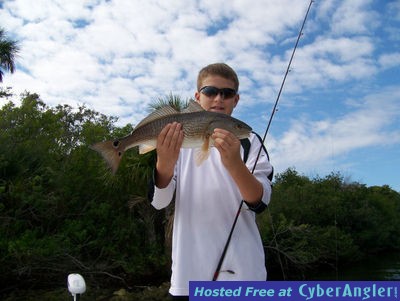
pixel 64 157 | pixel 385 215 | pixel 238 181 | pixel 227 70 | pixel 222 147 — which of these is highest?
pixel 385 215

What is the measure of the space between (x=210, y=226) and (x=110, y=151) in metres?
0.87

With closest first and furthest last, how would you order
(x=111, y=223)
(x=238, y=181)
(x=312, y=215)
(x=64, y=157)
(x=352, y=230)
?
1. (x=238, y=181)
2. (x=111, y=223)
3. (x=64, y=157)
4. (x=312, y=215)
5. (x=352, y=230)

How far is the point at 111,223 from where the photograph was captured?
1594 centimetres

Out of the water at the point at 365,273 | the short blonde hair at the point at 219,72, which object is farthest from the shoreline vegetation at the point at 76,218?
the short blonde hair at the point at 219,72

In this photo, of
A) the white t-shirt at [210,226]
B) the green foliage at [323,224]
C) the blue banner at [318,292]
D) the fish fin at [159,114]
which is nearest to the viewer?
the blue banner at [318,292]

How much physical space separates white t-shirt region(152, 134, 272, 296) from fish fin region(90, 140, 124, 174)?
1.16 ft

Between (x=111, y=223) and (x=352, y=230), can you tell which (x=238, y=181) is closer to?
(x=111, y=223)

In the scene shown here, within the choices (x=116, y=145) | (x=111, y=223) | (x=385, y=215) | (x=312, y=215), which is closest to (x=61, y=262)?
(x=111, y=223)

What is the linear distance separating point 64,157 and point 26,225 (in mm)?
4222

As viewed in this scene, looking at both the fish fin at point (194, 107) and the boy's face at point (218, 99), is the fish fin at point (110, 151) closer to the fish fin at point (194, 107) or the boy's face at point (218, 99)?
the fish fin at point (194, 107)

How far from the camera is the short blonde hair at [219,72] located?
113 inches

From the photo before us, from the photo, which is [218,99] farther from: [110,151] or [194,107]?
[110,151]

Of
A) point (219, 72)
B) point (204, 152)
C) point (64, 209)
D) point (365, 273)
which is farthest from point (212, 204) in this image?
point (365, 273)

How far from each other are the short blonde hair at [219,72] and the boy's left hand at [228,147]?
597mm
